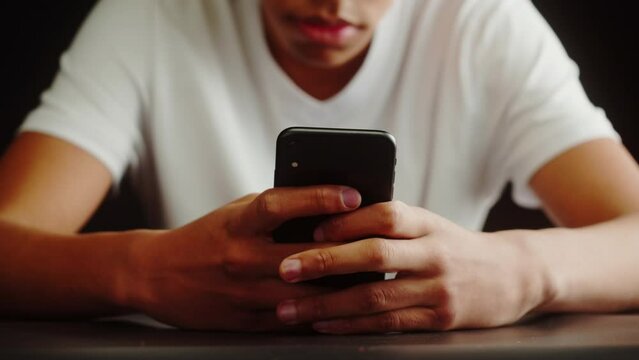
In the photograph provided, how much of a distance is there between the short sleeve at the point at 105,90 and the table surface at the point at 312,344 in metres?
0.30

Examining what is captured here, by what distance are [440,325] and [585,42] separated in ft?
2.50

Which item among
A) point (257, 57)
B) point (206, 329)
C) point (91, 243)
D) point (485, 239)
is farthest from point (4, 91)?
point (485, 239)

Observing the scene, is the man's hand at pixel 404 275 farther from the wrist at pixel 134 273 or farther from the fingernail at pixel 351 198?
the wrist at pixel 134 273

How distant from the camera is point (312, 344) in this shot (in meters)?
0.60

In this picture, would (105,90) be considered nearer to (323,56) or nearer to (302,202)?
(323,56)

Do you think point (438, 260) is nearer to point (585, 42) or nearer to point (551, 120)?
point (551, 120)

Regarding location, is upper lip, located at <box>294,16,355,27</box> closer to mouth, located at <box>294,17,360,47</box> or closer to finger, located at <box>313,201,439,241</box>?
mouth, located at <box>294,17,360,47</box>

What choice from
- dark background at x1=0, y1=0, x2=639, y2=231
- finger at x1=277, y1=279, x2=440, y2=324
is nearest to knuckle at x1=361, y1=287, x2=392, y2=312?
finger at x1=277, y1=279, x2=440, y2=324

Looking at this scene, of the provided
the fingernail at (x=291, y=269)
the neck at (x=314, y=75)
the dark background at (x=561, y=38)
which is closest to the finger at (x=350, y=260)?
the fingernail at (x=291, y=269)

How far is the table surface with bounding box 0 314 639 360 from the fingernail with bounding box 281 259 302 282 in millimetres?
45

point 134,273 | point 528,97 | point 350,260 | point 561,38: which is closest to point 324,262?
point 350,260

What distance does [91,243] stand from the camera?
0.75 m

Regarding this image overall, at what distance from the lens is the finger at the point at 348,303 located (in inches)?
25.0

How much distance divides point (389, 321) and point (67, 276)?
28 centimetres
